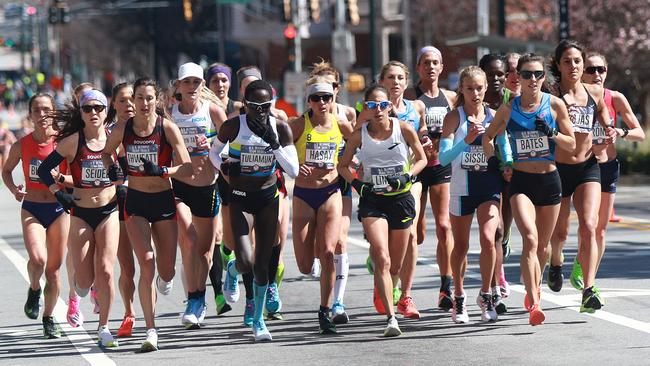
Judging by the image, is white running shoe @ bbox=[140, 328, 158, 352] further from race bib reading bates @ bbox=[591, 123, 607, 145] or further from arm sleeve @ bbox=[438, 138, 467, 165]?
race bib reading bates @ bbox=[591, 123, 607, 145]

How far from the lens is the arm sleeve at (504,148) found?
11.6 m

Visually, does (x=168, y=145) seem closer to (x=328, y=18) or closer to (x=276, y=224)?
(x=276, y=224)

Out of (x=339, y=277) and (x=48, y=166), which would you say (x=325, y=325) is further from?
(x=48, y=166)

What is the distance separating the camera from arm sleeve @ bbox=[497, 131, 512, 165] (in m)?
11.6

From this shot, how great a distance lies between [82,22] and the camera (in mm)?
112750

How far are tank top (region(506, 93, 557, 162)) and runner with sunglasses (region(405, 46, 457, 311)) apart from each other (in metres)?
1.11

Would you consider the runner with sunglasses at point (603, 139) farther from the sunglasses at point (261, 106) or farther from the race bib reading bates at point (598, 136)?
the sunglasses at point (261, 106)

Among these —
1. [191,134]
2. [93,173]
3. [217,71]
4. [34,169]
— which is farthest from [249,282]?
[217,71]

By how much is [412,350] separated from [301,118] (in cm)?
233

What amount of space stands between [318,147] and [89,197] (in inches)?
72.3

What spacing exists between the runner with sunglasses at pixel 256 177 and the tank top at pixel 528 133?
166 cm

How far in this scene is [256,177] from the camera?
11578mm

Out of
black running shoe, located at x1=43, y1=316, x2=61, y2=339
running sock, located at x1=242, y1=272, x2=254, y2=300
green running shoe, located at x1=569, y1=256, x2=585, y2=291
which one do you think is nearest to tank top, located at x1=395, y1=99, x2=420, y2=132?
green running shoe, located at x1=569, y1=256, x2=585, y2=291

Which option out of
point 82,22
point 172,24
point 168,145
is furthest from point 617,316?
point 82,22
